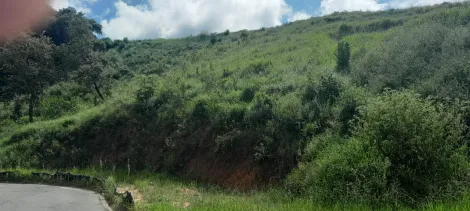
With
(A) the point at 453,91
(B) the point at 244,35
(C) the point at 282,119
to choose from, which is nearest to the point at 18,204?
(C) the point at 282,119

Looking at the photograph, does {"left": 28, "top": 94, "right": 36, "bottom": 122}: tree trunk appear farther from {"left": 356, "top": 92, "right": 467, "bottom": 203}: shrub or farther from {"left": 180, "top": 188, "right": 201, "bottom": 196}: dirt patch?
{"left": 356, "top": 92, "right": 467, "bottom": 203}: shrub

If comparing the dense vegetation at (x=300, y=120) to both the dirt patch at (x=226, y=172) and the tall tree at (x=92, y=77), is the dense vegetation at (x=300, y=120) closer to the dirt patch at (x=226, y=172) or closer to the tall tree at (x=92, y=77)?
the dirt patch at (x=226, y=172)

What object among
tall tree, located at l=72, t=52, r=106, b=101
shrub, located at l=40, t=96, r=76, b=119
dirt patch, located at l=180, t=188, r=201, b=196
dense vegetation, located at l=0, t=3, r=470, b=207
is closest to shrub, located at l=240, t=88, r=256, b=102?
dense vegetation, located at l=0, t=3, r=470, b=207

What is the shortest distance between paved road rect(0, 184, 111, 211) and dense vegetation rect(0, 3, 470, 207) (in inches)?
157

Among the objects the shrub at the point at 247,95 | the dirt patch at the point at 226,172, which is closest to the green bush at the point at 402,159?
the dirt patch at the point at 226,172

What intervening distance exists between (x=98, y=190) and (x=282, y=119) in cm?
732

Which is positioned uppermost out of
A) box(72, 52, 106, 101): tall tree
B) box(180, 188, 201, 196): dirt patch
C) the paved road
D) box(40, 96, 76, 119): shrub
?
box(72, 52, 106, 101): tall tree

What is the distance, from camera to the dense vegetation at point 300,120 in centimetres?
920

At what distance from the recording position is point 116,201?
10.7 meters

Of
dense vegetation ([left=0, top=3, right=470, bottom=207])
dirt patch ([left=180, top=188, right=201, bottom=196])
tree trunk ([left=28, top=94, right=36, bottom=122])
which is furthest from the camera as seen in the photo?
tree trunk ([left=28, top=94, right=36, bottom=122])

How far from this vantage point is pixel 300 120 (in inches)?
564

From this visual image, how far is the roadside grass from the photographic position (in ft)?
27.9

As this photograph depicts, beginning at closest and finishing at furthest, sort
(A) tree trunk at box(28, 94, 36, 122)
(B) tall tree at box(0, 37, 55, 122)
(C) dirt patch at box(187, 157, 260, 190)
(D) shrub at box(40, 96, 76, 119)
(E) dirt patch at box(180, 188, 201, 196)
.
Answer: (E) dirt patch at box(180, 188, 201, 196)
(C) dirt patch at box(187, 157, 260, 190)
(A) tree trunk at box(28, 94, 36, 122)
(B) tall tree at box(0, 37, 55, 122)
(D) shrub at box(40, 96, 76, 119)

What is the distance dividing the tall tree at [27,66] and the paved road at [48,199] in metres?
17.5
